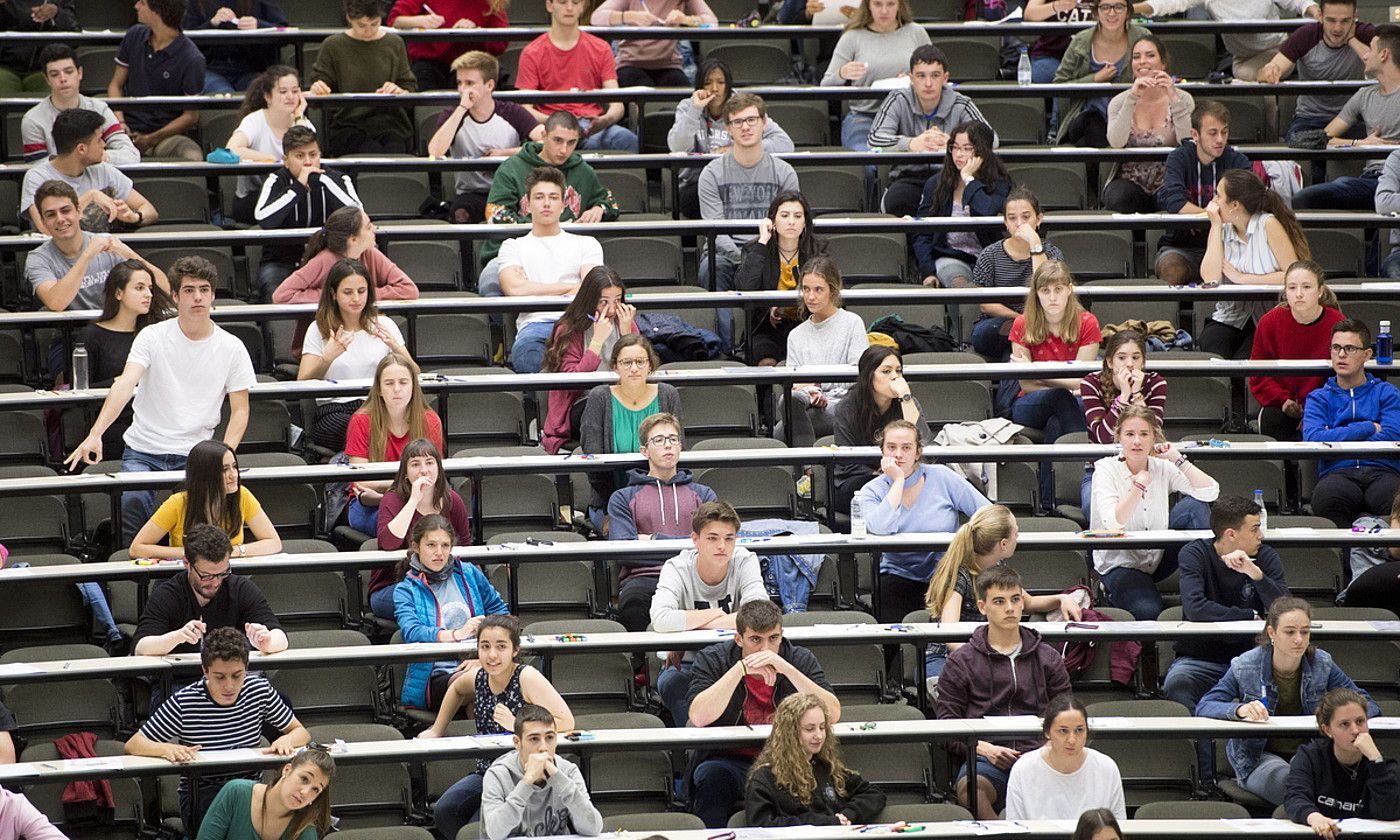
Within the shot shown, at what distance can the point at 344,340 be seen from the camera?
777 centimetres

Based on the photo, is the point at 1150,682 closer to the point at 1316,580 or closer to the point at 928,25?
the point at 1316,580

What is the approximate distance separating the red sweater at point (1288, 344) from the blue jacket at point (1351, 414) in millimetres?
280

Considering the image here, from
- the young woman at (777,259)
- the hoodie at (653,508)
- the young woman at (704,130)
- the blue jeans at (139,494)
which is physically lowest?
the hoodie at (653,508)

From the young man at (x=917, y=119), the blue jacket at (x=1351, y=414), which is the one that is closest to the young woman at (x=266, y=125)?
the young man at (x=917, y=119)

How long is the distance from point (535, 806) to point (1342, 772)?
258 centimetres

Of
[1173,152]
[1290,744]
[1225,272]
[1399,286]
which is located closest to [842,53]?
[1173,152]

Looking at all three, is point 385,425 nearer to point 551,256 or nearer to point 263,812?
point 551,256

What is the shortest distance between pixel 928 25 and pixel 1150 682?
488 cm

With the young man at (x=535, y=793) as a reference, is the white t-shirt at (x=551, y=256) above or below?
above

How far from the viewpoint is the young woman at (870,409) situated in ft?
24.3

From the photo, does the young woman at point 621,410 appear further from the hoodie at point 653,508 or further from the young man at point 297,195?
the young man at point 297,195

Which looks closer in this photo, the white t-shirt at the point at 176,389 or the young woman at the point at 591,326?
the white t-shirt at the point at 176,389

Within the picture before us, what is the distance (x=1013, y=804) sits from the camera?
598 cm

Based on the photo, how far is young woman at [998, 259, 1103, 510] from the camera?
7895 mm
